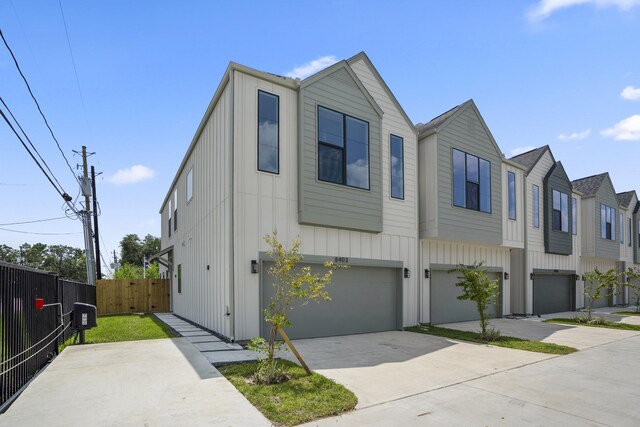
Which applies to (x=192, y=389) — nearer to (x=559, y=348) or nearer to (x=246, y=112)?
(x=246, y=112)

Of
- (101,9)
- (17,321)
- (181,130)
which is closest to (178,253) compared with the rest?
(181,130)

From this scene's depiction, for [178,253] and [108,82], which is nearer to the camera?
[108,82]

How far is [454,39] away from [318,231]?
564 cm

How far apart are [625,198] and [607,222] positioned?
5.34m

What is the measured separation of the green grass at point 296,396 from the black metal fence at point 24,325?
276cm

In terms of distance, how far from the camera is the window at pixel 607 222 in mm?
22125

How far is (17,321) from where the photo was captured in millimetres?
5453

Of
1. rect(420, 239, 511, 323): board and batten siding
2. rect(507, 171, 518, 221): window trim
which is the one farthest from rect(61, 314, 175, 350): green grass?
rect(507, 171, 518, 221): window trim

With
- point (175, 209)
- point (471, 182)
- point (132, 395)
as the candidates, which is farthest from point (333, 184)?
point (175, 209)

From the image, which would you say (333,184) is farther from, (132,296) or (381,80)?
(132,296)

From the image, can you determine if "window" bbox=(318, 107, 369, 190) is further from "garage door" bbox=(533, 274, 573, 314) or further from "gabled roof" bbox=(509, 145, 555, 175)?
"garage door" bbox=(533, 274, 573, 314)

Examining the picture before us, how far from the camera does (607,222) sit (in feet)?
74.4

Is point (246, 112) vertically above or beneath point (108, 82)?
beneath

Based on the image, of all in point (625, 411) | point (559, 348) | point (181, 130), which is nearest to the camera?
point (625, 411)
